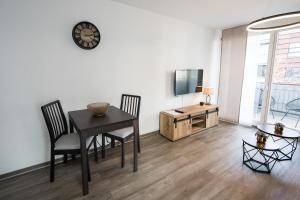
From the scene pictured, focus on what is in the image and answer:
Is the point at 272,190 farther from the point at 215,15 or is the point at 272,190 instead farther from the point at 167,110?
the point at 215,15

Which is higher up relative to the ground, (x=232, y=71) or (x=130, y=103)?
(x=232, y=71)

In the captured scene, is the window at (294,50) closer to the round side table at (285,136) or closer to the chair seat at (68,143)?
the round side table at (285,136)

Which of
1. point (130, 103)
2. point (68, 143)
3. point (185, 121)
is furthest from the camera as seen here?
point (185, 121)

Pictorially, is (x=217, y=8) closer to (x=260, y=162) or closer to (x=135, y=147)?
(x=260, y=162)

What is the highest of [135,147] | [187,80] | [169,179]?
[187,80]

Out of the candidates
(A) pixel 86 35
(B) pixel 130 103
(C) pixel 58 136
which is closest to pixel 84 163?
(C) pixel 58 136

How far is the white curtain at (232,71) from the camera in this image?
13.3ft

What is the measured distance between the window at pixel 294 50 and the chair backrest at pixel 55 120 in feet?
15.4

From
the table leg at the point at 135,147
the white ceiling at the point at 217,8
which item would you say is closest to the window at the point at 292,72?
the white ceiling at the point at 217,8

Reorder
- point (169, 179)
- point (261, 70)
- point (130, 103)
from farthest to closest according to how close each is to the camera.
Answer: point (261, 70) < point (130, 103) < point (169, 179)

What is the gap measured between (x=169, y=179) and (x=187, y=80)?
2.35 meters

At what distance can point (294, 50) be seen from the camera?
341cm

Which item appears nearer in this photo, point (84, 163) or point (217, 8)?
point (84, 163)

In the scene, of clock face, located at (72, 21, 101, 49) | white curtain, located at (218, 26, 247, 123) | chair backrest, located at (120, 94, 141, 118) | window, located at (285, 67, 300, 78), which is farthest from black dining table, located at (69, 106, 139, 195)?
window, located at (285, 67, 300, 78)
